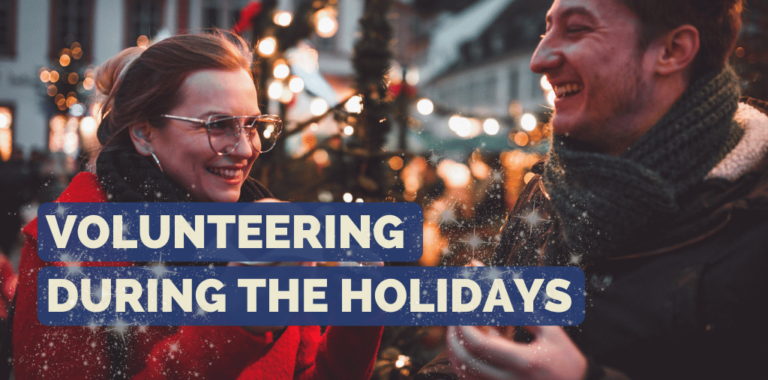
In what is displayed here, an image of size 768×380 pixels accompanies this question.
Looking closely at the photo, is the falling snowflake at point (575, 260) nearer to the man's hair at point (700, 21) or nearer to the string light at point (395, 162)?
Answer: the man's hair at point (700, 21)

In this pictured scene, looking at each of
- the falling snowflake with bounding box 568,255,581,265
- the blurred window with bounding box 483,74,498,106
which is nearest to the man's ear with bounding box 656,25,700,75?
the falling snowflake with bounding box 568,255,581,265

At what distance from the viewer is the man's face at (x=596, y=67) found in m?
1.19

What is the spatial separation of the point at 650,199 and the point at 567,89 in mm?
353

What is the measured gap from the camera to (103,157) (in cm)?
143

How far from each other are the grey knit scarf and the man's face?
0.09m


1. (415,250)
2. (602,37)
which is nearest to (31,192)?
(415,250)

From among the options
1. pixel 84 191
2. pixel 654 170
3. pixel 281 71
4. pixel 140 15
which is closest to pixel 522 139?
pixel 281 71

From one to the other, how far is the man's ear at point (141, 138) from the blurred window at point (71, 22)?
1839 cm

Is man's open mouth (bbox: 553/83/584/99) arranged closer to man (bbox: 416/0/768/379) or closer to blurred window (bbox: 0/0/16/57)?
man (bbox: 416/0/768/379)

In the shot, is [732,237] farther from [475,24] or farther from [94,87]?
[475,24]

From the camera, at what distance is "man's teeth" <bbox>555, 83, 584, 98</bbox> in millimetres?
1263

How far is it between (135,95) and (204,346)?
0.76m

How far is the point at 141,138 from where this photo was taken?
1448 millimetres

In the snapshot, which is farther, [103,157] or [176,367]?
[103,157]
